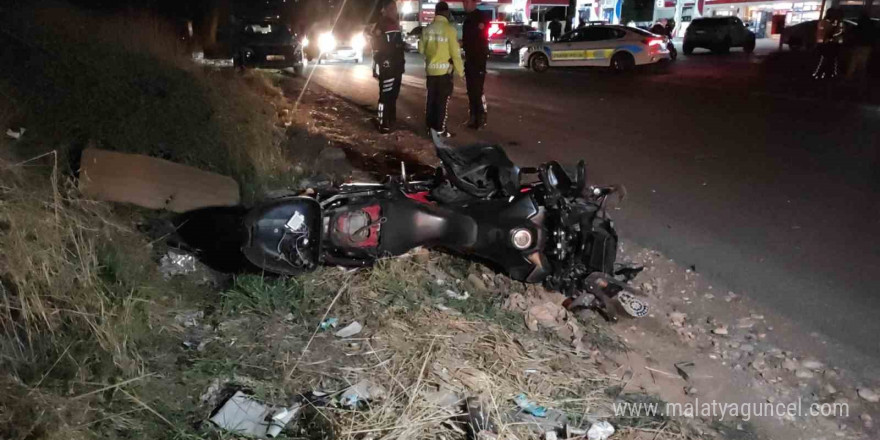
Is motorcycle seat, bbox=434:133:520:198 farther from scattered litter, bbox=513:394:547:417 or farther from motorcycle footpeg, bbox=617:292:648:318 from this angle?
scattered litter, bbox=513:394:547:417

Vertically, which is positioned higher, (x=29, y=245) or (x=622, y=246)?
(x=29, y=245)

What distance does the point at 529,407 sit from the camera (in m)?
3.03

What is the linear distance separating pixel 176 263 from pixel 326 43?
1877 centimetres

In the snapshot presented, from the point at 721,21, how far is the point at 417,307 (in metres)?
26.0

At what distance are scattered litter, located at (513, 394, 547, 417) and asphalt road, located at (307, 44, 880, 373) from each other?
6.26ft

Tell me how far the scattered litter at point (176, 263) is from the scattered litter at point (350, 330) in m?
1.36

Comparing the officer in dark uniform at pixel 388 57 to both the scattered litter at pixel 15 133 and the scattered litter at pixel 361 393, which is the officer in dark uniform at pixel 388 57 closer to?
the scattered litter at pixel 15 133

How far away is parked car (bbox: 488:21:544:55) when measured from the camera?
28.1m

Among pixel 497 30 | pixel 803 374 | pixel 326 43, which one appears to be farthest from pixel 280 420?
pixel 497 30

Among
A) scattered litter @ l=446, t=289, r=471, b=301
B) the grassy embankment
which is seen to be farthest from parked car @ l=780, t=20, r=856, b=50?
the grassy embankment

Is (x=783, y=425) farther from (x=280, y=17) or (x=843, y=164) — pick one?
A: (x=280, y=17)

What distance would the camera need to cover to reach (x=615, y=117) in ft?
36.9

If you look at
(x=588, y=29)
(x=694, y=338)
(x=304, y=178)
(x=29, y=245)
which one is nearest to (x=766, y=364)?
(x=694, y=338)

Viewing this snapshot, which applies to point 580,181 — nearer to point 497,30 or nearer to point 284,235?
point 284,235
